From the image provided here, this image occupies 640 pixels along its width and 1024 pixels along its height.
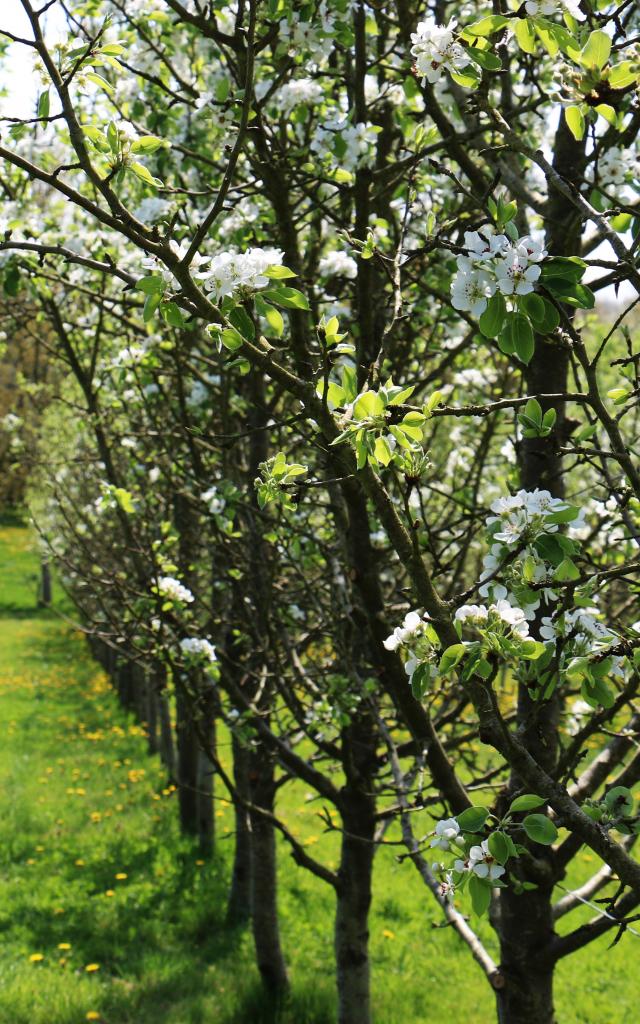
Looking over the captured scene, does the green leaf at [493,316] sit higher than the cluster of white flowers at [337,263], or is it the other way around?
the cluster of white flowers at [337,263]

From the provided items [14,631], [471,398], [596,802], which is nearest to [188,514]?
[471,398]

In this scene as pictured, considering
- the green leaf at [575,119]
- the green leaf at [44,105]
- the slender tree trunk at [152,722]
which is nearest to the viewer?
the green leaf at [575,119]

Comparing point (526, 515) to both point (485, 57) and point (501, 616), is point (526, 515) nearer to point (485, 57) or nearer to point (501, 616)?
point (501, 616)

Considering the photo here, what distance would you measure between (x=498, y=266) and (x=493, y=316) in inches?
3.3

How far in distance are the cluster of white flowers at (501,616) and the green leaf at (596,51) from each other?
938mm

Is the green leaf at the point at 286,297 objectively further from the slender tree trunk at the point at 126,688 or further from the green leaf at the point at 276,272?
the slender tree trunk at the point at 126,688

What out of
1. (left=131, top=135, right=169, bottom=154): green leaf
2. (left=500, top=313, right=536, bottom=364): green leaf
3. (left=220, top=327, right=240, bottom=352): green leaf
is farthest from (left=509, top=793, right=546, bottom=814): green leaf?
(left=131, top=135, right=169, bottom=154): green leaf

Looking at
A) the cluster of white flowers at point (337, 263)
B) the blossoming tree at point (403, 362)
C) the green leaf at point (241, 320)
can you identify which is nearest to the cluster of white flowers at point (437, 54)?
the blossoming tree at point (403, 362)

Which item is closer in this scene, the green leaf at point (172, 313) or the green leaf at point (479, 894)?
the green leaf at point (479, 894)

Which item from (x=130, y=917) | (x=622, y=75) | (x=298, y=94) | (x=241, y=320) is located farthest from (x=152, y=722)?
(x=622, y=75)

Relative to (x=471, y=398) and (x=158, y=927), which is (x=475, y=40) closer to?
(x=471, y=398)

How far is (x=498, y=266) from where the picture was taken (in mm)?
1396

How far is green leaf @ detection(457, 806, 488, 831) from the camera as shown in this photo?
145cm

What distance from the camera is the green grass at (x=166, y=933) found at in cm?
537
